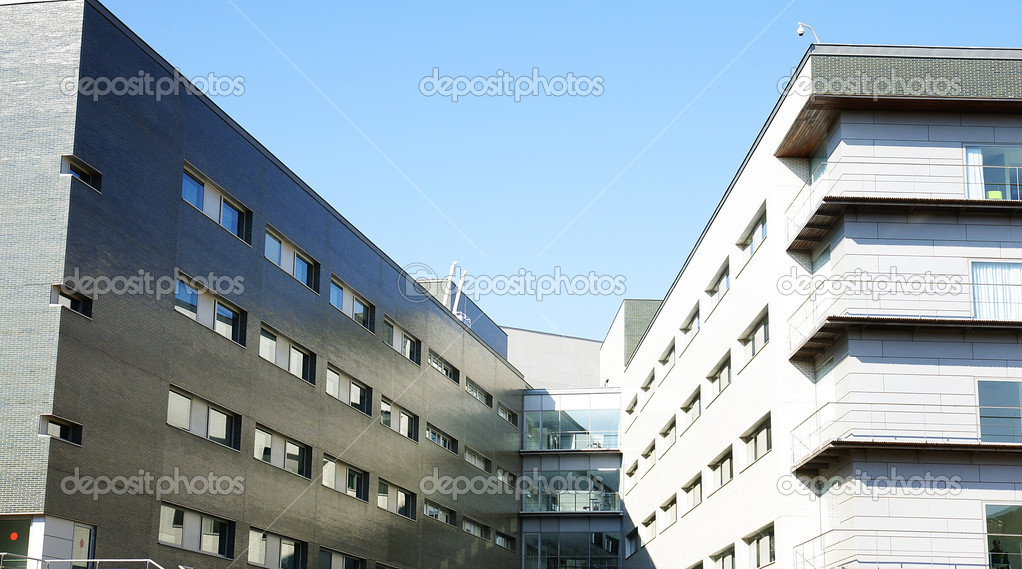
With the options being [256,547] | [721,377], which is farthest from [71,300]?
[721,377]

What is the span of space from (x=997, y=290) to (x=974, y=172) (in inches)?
123

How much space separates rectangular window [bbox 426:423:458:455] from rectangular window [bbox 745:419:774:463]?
18370 millimetres

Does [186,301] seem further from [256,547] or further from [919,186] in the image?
[919,186]

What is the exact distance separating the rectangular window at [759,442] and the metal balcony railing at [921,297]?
477 cm

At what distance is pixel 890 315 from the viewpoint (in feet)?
90.8

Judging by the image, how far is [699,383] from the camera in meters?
40.5

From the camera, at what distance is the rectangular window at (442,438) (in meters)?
48.9

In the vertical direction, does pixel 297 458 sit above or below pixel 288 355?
below

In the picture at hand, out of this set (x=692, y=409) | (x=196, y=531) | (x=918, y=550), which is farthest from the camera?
(x=692, y=409)

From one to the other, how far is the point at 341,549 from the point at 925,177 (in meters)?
23.2

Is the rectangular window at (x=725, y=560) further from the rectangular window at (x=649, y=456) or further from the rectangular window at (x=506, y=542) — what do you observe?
the rectangular window at (x=506, y=542)

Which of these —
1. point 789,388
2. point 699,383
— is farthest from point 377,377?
point 789,388

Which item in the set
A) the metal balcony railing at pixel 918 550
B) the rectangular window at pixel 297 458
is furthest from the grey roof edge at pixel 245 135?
the metal balcony railing at pixel 918 550

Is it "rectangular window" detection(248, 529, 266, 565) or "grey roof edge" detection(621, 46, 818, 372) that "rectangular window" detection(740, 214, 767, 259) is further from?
"rectangular window" detection(248, 529, 266, 565)
